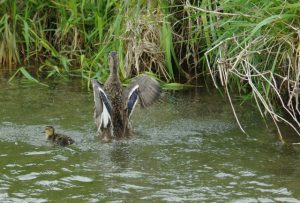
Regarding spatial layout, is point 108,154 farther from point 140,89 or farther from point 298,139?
point 298,139

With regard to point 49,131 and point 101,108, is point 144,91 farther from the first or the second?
point 49,131

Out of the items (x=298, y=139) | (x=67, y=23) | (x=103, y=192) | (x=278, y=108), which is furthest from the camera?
(x=67, y=23)

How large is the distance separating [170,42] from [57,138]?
89.5 inches

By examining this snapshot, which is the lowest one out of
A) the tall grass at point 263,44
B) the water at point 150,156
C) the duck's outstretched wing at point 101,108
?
the water at point 150,156

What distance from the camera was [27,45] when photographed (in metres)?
10.4

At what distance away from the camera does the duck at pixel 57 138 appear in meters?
7.39

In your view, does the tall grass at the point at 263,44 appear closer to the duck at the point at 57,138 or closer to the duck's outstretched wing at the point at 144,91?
the duck's outstretched wing at the point at 144,91

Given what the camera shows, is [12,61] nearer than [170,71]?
No

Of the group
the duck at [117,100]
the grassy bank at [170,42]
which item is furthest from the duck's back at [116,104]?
the grassy bank at [170,42]

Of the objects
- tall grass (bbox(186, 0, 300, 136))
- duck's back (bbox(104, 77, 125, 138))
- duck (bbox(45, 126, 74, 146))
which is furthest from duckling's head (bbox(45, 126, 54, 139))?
tall grass (bbox(186, 0, 300, 136))

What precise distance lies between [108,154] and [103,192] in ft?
3.79

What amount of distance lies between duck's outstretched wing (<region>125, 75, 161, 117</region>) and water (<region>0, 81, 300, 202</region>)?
27 cm

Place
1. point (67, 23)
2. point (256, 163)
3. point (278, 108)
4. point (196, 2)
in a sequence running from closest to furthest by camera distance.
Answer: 1. point (256, 163)
2. point (278, 108)
3. point (196, 2)
4. point (67, 23)

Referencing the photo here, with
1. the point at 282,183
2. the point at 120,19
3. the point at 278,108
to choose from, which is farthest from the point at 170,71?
the point at 282,183
